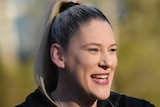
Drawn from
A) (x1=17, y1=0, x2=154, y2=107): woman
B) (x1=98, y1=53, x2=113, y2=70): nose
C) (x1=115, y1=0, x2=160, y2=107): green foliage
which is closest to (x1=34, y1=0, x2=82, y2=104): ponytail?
(x1=17, y1=0, x2=154, y2=107): woman

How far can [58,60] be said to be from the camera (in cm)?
168

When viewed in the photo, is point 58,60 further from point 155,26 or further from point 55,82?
point 155,26

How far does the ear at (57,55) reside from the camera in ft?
5.47

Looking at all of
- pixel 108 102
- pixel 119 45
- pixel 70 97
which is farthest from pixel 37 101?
pixel 119 45

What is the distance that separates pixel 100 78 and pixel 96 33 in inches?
5.7

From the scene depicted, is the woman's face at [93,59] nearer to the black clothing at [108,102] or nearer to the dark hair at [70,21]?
the dark hair at [70,21]

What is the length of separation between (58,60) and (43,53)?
0.30 ft

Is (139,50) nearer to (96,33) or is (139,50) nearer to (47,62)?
(47,62)

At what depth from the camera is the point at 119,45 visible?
20.5ft

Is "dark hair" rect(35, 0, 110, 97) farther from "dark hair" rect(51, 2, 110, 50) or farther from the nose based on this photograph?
the nose

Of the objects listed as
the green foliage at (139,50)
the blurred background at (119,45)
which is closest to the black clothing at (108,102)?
the blurred background at (119,45)

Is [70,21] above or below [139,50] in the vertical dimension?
above

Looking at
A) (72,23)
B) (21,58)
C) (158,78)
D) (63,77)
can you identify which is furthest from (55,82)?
(158,78)

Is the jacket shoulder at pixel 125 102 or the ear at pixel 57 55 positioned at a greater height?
the ear at pixel 57 55
